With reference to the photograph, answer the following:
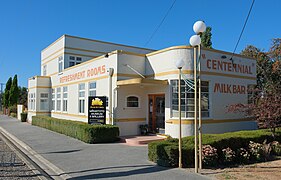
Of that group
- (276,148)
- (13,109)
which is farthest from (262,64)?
(13,109)

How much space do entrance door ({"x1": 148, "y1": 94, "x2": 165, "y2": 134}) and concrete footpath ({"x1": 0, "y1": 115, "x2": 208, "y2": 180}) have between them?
3.06m

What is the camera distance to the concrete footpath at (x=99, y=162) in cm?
680

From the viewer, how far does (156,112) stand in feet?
47.3

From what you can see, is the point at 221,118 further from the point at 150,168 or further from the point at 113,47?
the point at 113,47

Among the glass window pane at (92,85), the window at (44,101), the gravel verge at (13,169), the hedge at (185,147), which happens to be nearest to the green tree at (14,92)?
the window at (44,101)

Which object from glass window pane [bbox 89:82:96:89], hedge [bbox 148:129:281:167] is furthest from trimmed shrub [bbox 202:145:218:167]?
glass window pane [bbox 89:82:96:89]

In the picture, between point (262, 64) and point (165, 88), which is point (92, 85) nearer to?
point (165, 88)

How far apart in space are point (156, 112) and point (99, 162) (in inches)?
258

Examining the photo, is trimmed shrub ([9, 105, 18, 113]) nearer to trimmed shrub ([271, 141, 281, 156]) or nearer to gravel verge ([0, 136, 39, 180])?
gravel verge ([0, 136, 39, 180])

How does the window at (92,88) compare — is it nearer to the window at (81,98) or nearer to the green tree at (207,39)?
the window at (81,98)

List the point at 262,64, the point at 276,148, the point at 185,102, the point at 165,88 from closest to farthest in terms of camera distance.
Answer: the point at 276,148 → the point at 185,102 → the point at 165,88 → the point at 262,64

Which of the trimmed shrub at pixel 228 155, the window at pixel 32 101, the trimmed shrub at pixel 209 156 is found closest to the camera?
the trimmed shrub at pixel 209 156

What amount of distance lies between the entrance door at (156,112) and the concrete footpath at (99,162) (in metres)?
3.06

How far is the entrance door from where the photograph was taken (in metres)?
14.1
